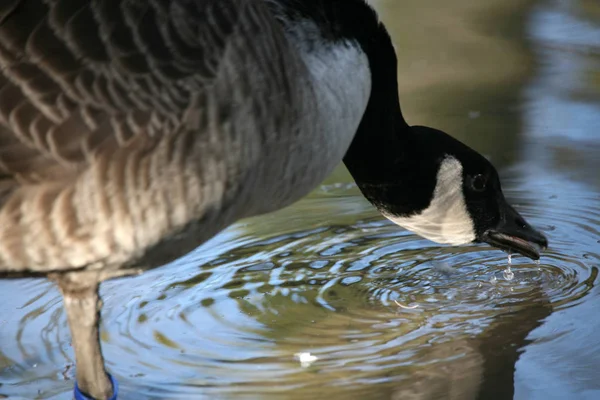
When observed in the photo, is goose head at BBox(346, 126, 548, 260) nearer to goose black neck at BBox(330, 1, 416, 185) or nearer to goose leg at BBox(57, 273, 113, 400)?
goose black neck at BBox(330, 1, 416, 185)

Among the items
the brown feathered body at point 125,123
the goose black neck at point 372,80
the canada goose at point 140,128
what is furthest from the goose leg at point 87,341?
the goose black neck at point 372,80

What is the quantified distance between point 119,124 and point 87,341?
38.0 inches

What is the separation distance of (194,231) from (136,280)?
1.46 m

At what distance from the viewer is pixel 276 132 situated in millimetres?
3711

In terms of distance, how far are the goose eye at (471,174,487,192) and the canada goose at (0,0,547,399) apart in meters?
1.04

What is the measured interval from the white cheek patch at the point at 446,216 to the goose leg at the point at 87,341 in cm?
149

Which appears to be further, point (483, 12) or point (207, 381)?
point (483, 12)

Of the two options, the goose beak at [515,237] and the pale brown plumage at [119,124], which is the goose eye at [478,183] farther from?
the pale brown plumage at [119,124]

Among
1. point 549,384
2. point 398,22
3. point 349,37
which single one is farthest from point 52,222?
point 398,22

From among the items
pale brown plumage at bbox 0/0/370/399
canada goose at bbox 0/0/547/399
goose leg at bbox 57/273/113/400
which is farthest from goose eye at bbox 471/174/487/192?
goose leg at bbox 57/273/113/400

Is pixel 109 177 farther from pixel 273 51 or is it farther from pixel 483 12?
pixel 483 12

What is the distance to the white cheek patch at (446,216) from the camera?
478cm

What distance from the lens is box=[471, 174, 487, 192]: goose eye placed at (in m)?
4.85

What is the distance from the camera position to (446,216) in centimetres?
484
